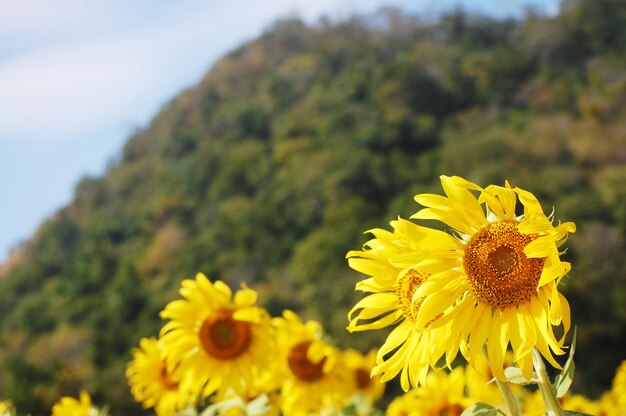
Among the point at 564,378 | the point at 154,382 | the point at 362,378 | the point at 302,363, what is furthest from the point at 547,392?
the point at 362,378

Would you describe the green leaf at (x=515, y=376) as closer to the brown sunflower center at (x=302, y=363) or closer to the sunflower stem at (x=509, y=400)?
the sunflower stem at (x=509, y=400)

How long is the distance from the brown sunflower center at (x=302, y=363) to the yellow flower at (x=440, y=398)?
73 cm

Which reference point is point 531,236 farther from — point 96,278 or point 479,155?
point 96,278

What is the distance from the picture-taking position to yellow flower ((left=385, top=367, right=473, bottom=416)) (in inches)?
165

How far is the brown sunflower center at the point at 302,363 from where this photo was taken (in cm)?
530

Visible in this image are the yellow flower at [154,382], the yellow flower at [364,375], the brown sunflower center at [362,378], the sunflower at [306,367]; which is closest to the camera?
the sunflower at [306,367]

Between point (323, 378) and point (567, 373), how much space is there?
341cm

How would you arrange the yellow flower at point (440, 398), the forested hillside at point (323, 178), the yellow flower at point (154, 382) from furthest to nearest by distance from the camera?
the forested hillside at point (323, 178)
the yellow flower at point (154, 382)
the yellow flower at point (440, 398)

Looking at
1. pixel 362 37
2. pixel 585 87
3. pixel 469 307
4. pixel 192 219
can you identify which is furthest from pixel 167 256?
pixel 469 307

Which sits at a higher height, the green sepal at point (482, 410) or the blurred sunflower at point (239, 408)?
the green sepal at point (482, 410)

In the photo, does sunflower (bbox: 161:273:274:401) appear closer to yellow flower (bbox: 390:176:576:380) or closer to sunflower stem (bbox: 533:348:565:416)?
yellow flower (bbox: 390:176:576:380)

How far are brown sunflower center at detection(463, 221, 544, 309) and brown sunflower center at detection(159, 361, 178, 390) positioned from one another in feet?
12.9

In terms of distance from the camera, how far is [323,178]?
48.3m

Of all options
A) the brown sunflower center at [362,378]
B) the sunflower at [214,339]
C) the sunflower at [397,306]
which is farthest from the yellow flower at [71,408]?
the sunflower at [397,306]
